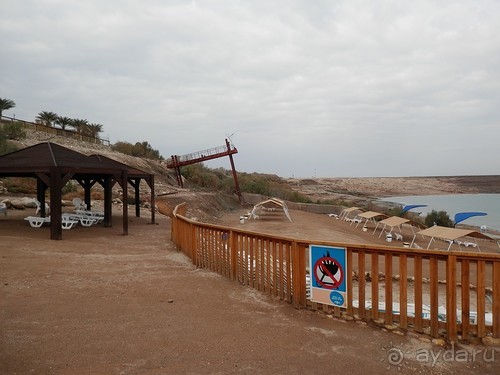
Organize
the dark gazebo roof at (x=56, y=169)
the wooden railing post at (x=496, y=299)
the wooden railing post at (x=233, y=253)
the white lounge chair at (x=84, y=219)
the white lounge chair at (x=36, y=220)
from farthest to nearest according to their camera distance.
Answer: the white lounge chair at (x=84, y=219)
the white lounge chair at (x=36, y=220)
the dark gazebo roof at (x=56, y=169)
the wooden railing post at (x=233, y=253)
the wooden railing post at (x=496, y=299)

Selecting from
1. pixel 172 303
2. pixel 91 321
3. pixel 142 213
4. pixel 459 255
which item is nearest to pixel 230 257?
pixel 172 303

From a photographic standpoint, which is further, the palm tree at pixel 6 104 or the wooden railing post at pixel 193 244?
the palm tree at pixel 6 104

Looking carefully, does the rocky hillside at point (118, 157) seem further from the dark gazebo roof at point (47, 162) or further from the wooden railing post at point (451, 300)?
the wooden railing post at point (451, 300)

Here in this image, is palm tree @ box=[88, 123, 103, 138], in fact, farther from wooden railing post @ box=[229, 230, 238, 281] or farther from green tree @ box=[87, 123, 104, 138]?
wooden railing post @ box=[229, 230, 238, 281]

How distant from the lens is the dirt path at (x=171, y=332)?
12.0 ft

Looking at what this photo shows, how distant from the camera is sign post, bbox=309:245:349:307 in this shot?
4.94 metres

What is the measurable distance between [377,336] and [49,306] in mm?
4246

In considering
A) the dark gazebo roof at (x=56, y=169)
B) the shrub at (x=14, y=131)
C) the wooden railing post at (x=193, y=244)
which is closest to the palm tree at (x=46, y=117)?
the shrub at (x=14, y=131)

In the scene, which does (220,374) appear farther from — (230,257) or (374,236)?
(374,236)

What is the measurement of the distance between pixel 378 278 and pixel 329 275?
3.27ft

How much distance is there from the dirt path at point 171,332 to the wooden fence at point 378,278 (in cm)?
21

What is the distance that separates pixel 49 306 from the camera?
529 cm

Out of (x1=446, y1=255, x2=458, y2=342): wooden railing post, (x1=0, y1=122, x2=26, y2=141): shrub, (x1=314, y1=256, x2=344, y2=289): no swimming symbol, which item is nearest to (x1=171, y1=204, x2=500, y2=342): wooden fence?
(x1=446, y1=255, x2=458, y2=342): wooden railing post

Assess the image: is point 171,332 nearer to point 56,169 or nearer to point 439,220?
point 56,169
